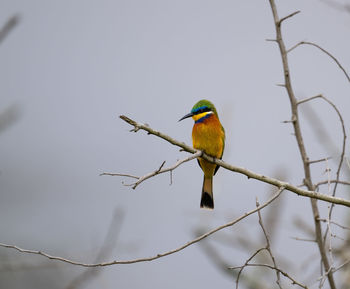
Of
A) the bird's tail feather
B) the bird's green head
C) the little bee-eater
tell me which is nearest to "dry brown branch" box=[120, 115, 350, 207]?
the little bee-eater

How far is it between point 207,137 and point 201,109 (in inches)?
11.8

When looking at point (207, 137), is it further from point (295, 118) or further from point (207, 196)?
point (295, 118)

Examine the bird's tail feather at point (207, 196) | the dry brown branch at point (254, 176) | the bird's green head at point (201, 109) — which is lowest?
the bird's tail feather at point (207, 196)

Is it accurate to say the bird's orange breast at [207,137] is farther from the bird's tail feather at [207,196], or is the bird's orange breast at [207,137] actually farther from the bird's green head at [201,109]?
the bird's tail feather at [207,196]

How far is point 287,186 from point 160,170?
669 millimetres

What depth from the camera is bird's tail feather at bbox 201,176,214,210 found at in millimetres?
4719

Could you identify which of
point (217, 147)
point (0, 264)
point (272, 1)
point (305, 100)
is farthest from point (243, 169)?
point (217, 147)

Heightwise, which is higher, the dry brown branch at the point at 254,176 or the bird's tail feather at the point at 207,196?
the dry brown branch at the point at 254,176

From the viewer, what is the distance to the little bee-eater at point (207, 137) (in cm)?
432

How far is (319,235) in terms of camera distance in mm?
3025

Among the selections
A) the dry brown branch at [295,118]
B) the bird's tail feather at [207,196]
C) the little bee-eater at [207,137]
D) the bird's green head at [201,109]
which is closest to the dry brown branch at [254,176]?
the dry brown branch at [295,118]

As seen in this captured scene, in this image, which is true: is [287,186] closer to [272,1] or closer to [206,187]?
[272,1]

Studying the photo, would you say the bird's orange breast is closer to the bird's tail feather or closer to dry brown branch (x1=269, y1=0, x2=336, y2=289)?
the bird's tail feather

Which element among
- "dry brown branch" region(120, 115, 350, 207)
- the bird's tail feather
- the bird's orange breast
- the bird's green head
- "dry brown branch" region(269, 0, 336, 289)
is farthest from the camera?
the bird's tail feather
